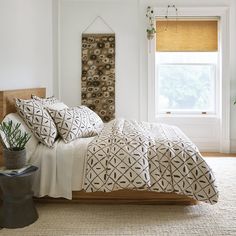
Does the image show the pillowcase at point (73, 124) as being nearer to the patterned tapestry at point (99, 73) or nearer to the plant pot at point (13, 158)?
the plant pot at point (13, 158)

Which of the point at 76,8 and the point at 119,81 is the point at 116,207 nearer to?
the point at 119,81

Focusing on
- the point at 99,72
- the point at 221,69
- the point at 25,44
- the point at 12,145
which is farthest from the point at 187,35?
the point at 12,145

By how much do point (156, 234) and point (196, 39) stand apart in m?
3.58

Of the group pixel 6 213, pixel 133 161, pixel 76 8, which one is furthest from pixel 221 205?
pixel 76 8

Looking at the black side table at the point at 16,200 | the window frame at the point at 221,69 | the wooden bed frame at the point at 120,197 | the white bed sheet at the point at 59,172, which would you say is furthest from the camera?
the window frame at the point at 221,69

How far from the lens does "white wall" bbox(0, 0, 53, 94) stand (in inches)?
125

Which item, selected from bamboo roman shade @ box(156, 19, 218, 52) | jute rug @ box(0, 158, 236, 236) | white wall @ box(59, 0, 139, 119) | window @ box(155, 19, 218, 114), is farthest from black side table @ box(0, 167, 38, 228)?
bamboo roman shade @ box(156, 19, 218, 52)

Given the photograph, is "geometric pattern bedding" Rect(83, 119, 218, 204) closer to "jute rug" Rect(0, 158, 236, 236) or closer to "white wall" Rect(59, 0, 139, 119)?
"jute rug" Rect(0, 158, 236, 236)

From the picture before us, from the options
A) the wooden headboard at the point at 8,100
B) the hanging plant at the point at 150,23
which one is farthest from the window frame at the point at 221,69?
the wooden headboard at the point at 8,100

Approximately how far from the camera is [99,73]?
5000 mm

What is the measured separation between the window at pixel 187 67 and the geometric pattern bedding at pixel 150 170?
2.55 meters

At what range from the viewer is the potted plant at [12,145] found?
96.6 inches

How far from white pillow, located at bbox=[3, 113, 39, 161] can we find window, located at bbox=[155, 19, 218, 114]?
276cm

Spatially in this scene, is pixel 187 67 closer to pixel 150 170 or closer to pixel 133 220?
pixel 150 170
